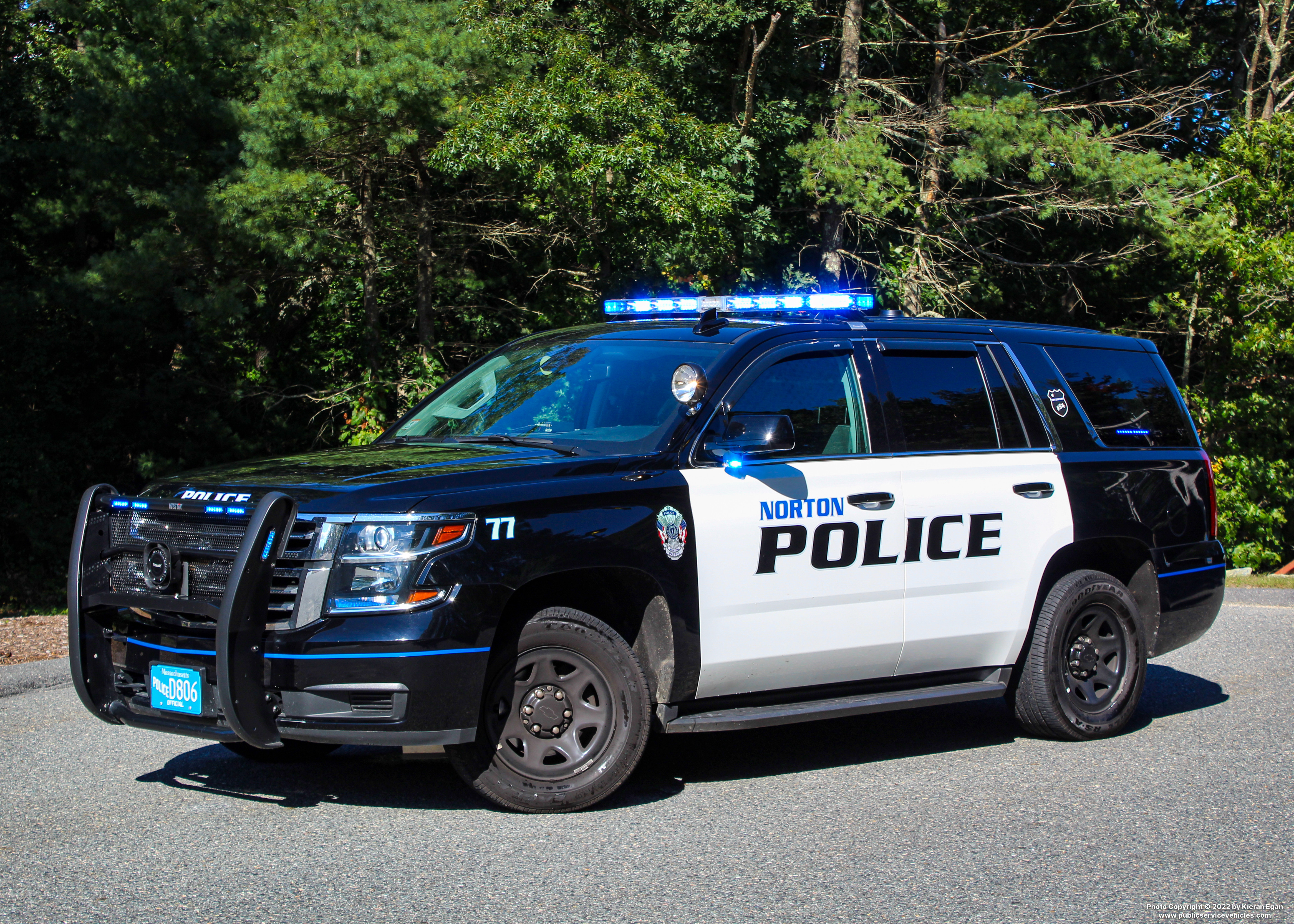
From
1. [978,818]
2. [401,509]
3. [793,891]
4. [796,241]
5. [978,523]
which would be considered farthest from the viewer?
[796,241]

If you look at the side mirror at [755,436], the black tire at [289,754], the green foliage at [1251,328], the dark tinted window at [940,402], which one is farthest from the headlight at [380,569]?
the green foliage at [1251,328]

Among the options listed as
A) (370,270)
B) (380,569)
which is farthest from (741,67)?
(380,569)

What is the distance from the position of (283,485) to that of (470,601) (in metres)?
0.88

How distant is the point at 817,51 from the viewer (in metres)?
25.8

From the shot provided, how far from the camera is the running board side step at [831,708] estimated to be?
215 inches

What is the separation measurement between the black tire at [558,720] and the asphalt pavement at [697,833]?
150mm

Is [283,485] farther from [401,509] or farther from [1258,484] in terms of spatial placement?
[1258,484]

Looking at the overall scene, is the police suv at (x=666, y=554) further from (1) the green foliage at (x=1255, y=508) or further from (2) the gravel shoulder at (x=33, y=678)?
(1) the green foliage at (x=1255, y=508)

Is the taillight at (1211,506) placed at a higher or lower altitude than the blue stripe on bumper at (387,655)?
higher

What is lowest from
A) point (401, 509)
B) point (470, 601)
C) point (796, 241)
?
point (470, 601)

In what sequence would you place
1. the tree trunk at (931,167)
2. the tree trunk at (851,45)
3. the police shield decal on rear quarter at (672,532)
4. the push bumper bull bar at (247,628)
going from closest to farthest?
the push bumper bull bar at (247,628) < the police shield decal on rear quarter at (672,532) < the tree trunk at (931,167) < the tree trunk at (851,45)

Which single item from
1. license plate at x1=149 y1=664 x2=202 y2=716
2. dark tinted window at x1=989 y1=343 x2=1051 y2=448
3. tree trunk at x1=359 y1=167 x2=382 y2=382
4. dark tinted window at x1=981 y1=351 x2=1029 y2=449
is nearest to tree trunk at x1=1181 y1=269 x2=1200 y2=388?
tree trunk at x1=359 y1=167 x2=382 y2=382

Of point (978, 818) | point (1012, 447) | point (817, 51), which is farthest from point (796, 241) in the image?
point (978, 818)

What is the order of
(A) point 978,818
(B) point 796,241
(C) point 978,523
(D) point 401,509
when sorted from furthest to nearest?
(B) point 796,241
(C) point 978,523
(A) point 978,818
(D) point 401,509
